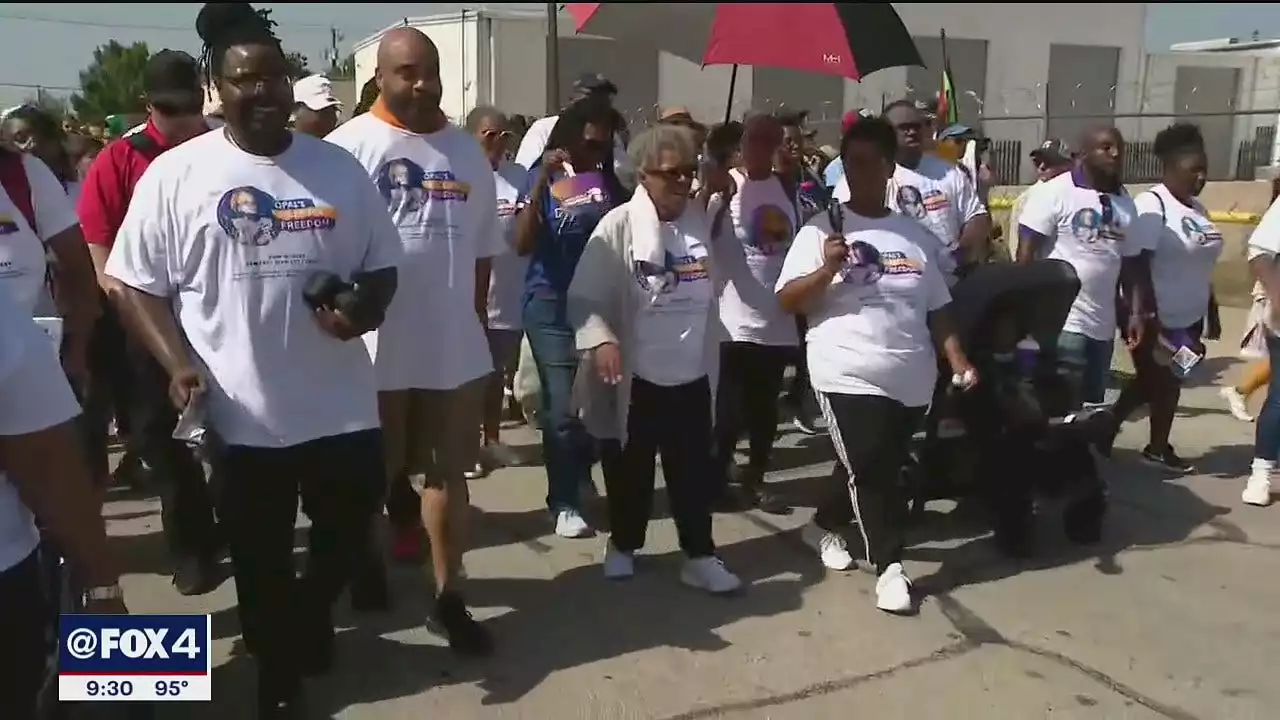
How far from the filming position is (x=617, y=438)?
4492 mm

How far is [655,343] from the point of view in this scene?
174 inches

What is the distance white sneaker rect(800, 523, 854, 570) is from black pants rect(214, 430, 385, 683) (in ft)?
7.40

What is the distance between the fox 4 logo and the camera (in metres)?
2.79

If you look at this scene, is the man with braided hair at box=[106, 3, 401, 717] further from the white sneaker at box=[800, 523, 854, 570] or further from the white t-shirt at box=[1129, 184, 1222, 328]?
the white t-shirt at box=[1129, 184, 1222, 328]

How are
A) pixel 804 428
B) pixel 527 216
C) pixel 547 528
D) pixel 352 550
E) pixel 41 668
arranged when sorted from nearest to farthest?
1. pixel 41 668
2. pixel 352 550
3. pixel 527 216
4. pixel 547 528
5. pixel 804 428

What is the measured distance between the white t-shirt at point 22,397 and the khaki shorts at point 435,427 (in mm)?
1652

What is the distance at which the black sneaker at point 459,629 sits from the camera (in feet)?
13.0

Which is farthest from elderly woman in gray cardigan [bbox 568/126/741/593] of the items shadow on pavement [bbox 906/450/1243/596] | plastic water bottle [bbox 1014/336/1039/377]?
plastic water bottle [bbox 1014/336/1039/377]

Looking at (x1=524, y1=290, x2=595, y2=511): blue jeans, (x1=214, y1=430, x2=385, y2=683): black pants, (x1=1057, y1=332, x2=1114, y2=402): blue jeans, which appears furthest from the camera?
(x1=1057, y1=332, x2=1114, y2=402): blue jeans

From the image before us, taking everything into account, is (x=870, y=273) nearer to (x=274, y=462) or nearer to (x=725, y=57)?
(x=725, y=57)

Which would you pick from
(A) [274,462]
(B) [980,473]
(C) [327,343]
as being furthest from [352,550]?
(B) [980,473]

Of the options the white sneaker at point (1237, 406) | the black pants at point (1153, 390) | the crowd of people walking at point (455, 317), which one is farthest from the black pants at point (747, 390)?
the white sneaker at point (1237, 406)

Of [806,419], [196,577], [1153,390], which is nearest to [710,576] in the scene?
[196,577]

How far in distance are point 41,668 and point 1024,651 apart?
10.6ft
